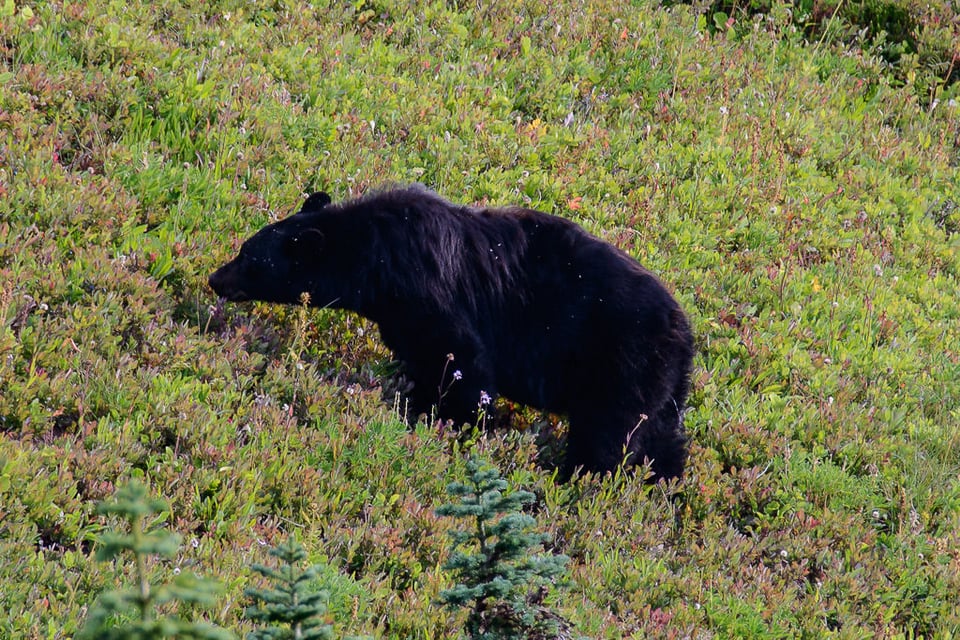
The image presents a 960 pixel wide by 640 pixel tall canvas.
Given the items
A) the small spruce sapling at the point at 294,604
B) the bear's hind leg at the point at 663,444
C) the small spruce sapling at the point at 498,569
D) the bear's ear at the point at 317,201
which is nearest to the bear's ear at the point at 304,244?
the bear's ear at the point at 317,201

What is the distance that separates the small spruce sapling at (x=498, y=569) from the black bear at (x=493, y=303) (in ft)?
7.94

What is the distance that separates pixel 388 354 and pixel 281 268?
3.29 feet

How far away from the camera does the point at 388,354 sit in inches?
308

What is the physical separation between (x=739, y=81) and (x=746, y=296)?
3.66 m

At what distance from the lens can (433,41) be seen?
11125 millimetres

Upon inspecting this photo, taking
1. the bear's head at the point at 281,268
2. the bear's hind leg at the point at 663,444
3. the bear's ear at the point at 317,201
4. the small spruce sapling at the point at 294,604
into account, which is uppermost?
the small spruce sapling at the point at 294,604

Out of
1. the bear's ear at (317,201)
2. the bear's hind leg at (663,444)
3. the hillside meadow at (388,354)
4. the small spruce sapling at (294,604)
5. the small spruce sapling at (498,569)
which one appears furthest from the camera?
the bear's ear at (317,201)

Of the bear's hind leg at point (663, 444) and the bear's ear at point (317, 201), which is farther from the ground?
the bear's ear at point (317, 201)

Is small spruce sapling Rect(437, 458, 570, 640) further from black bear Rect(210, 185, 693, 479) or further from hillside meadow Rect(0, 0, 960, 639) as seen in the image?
black bear Rect(210, 185, 693, 479)

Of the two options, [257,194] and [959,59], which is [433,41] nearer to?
[257,194]

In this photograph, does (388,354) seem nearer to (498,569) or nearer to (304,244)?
(304,244)

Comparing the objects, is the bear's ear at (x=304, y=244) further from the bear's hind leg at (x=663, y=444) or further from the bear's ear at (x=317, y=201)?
the bear's hind leg at (x=663, y=444)

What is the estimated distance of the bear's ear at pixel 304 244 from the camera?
7230 mm

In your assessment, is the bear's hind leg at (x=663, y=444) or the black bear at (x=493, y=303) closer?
the black bear at (x=493, y=303)
